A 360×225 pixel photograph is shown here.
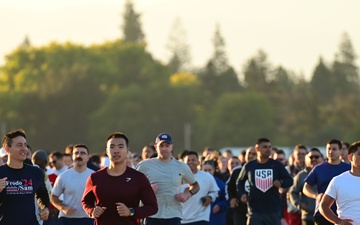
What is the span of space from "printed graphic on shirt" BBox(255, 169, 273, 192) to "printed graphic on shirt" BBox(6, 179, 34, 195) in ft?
21.9

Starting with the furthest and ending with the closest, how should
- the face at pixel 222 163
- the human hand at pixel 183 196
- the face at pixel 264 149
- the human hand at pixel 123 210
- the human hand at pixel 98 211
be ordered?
the face at pixel 222 163 → the face at pixel 264 149 → the human hand at pixel 183 196 → the human hand at pixel 98 211 → the human hand at pixel 123 210

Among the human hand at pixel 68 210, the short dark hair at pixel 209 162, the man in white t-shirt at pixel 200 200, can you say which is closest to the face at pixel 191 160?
the man in white t-shirt at pixel 200 200

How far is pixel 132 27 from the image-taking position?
611 feet

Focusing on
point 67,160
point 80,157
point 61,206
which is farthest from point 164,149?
point 67,160

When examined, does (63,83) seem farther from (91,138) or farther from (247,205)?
(247,205)

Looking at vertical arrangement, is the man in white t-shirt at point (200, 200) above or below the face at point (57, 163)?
A: below

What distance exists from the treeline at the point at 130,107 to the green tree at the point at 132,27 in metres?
30.9

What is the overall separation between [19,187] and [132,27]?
172 m

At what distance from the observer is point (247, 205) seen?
70.0 feet

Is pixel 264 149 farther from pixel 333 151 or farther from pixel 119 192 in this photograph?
pixel 119 192

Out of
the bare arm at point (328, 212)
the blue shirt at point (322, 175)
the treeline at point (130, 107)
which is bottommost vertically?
the bare arm at point (328, 212)

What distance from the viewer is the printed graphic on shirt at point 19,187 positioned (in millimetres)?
14484

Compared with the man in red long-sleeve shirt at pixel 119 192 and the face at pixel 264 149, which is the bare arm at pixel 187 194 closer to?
the face at pixel 264 149

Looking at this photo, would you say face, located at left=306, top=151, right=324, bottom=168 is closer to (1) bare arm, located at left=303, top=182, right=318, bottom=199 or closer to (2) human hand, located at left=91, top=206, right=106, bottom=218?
(1) bare arm, located at left=303, top=182, right=318, bottom=199
